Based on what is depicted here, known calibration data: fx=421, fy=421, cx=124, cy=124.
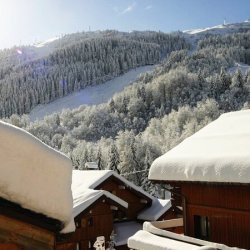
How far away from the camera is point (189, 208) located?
11.0 m

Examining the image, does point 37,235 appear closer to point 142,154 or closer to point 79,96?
point 142,154

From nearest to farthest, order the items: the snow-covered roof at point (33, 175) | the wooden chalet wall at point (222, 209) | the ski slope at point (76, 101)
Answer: the snow-covered roof at point (33, 175), the wooden chalet wall at point (222, 209), the ski slope at point (76, 101)

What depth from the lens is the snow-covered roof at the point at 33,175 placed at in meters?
4.57

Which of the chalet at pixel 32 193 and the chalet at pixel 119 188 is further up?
the chalet at pixel 32 193

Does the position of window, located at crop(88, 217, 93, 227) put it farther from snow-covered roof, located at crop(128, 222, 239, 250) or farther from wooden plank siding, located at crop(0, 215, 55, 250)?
wooden plank siding, located at crop(0, 215, 55, 250)

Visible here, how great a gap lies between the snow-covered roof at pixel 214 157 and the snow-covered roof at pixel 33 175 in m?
4.47

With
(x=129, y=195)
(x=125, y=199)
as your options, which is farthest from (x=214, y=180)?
(x=129, y=195)

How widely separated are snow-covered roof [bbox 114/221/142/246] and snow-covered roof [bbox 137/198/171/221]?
1.92 feet

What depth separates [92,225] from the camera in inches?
781

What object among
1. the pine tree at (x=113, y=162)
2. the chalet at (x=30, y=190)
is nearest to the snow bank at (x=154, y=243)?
the chalet at (x=30, y=190)

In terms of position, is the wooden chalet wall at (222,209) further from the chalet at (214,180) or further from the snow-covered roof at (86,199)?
the snow-covered roof at (86,199)

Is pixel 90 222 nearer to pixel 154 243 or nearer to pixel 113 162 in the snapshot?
pixel 154 243

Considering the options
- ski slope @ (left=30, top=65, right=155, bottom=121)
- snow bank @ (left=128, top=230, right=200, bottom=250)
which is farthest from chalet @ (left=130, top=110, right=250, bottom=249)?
ski slope @ (left=30, top=65, right=155, bottom=121)

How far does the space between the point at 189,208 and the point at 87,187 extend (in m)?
10.9
